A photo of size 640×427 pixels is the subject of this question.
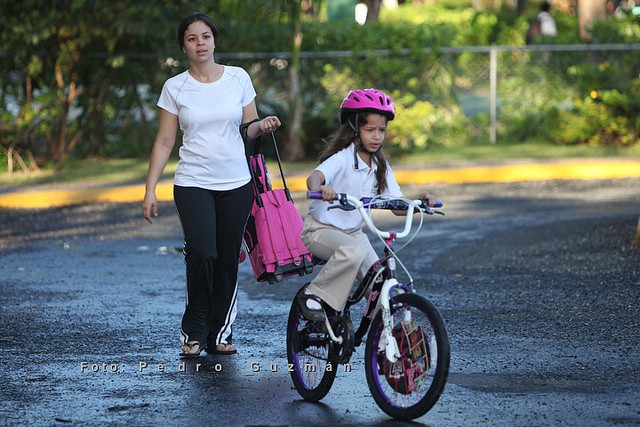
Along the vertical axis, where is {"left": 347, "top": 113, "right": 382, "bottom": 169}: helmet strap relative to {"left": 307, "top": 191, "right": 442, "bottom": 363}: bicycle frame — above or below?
above

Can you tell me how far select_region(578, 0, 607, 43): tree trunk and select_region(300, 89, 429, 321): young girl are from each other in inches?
601

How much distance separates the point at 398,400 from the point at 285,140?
1361 cm

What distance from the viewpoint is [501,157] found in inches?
739

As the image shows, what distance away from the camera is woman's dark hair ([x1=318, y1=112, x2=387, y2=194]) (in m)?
6.21

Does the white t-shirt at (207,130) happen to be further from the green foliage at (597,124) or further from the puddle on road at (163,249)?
the green foliage at (597,124)

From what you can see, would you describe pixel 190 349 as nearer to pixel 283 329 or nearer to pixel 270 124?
pixel 283 329

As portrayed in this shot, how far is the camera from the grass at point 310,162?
55.9 feet

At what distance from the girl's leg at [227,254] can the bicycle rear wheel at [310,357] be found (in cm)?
80

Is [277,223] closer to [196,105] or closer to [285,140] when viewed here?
[196,105]

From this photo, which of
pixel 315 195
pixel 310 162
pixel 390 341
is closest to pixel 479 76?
pixel 310 162

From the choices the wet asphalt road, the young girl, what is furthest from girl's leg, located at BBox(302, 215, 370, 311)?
the wet asphalt road

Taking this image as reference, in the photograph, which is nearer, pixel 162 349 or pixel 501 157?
pixel 162 349

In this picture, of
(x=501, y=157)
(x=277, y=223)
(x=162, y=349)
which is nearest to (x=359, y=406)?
(x=277, y=223)

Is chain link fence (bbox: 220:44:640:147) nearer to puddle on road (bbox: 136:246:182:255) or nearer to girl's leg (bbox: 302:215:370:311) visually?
puddle on road (bbox: 136:246:182:255)
